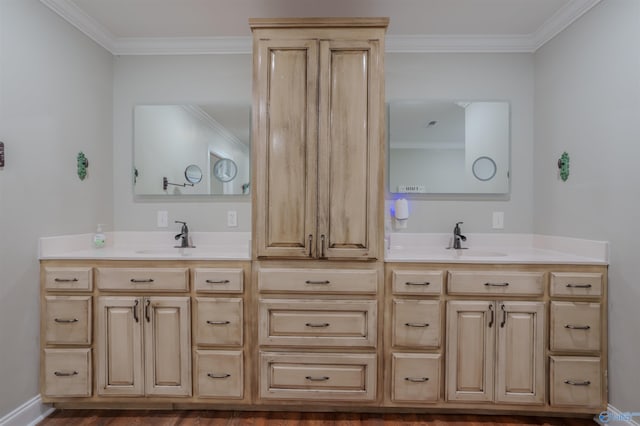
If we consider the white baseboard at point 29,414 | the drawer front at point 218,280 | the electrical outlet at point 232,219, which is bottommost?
the white baseboard at point 29,414

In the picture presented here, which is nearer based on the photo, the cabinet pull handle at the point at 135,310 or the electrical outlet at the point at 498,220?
the cabinet pull handle at the point at 135,310

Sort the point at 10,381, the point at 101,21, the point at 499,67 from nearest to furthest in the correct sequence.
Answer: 1. the point at 10,381
2. the point at 101,21
3. the point at 499,67

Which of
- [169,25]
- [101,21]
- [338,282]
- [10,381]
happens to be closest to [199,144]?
[169,25]

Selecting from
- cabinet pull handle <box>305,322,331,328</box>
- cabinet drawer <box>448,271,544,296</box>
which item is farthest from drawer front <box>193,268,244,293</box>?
cabinet drawer <box>448,271,544,296</box>

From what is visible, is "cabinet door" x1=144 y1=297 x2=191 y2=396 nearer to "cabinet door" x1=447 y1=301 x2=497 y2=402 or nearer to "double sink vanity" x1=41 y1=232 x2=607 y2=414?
"double sink vanity" x1=41 y1=232 x2=607 y2=414

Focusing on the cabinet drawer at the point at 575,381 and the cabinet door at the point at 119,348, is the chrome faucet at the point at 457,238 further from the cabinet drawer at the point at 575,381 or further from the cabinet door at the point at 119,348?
the cabinet door at the point at 119,348

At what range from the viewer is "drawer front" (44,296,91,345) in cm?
200

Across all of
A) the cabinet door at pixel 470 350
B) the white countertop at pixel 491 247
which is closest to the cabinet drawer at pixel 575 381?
the cabinet door at pixel 470 350

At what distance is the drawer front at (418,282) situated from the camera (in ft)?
6.50

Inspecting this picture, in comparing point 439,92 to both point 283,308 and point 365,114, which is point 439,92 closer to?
point 365,114

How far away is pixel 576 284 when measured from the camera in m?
1.93

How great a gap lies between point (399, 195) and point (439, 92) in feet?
2.78

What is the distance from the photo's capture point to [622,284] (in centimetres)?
185

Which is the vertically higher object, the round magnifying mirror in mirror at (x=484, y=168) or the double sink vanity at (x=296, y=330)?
the round magnifying mirror in mirror at (x=484, y=168)
